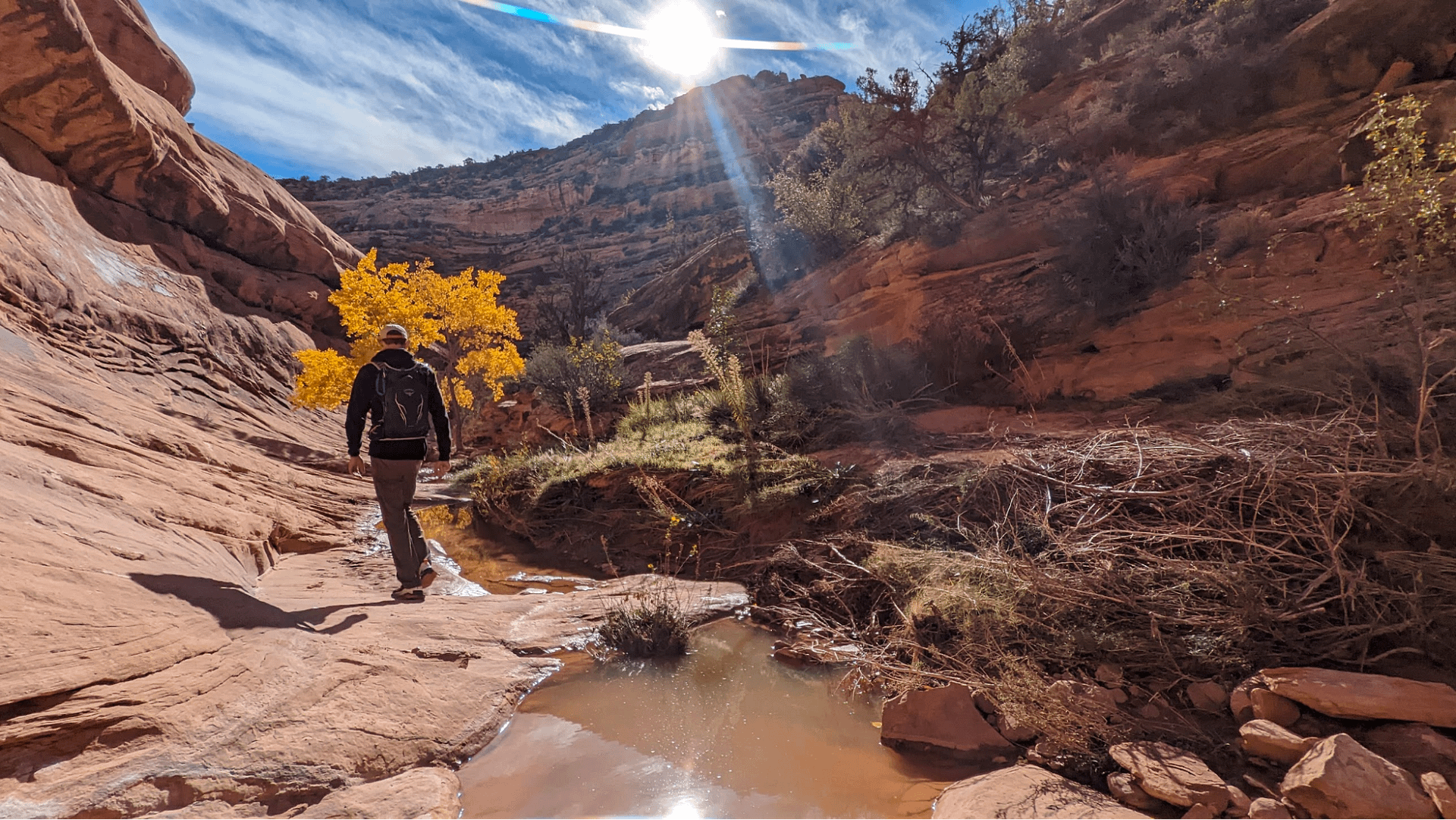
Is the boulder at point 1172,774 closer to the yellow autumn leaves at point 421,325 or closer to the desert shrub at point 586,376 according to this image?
the desert shrub at point 586,376

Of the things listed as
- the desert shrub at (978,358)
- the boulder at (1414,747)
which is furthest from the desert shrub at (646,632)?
the desert shrub at (978,358)

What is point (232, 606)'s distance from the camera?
320 cm

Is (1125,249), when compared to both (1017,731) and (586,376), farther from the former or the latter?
(586,376)

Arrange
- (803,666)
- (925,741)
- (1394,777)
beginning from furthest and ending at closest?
1. (803,666)
2. (925,741)
3. (1394,777)

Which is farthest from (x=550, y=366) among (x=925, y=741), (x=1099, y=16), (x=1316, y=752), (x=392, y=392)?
(x=1099, y=16)

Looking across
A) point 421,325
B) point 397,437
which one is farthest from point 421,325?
point 397,437

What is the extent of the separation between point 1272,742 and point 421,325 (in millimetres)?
14498

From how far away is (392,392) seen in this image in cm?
472

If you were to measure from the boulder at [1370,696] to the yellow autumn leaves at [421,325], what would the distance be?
1390 cm

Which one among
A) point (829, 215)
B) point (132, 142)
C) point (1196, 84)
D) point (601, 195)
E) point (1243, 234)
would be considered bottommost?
point (1243, 234)

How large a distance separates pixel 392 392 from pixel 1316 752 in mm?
5494

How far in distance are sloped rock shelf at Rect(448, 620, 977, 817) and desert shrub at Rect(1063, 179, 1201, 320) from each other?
670 centimetres

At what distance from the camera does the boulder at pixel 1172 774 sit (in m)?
1.95

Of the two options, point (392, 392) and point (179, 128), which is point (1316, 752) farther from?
point (179, 128)
